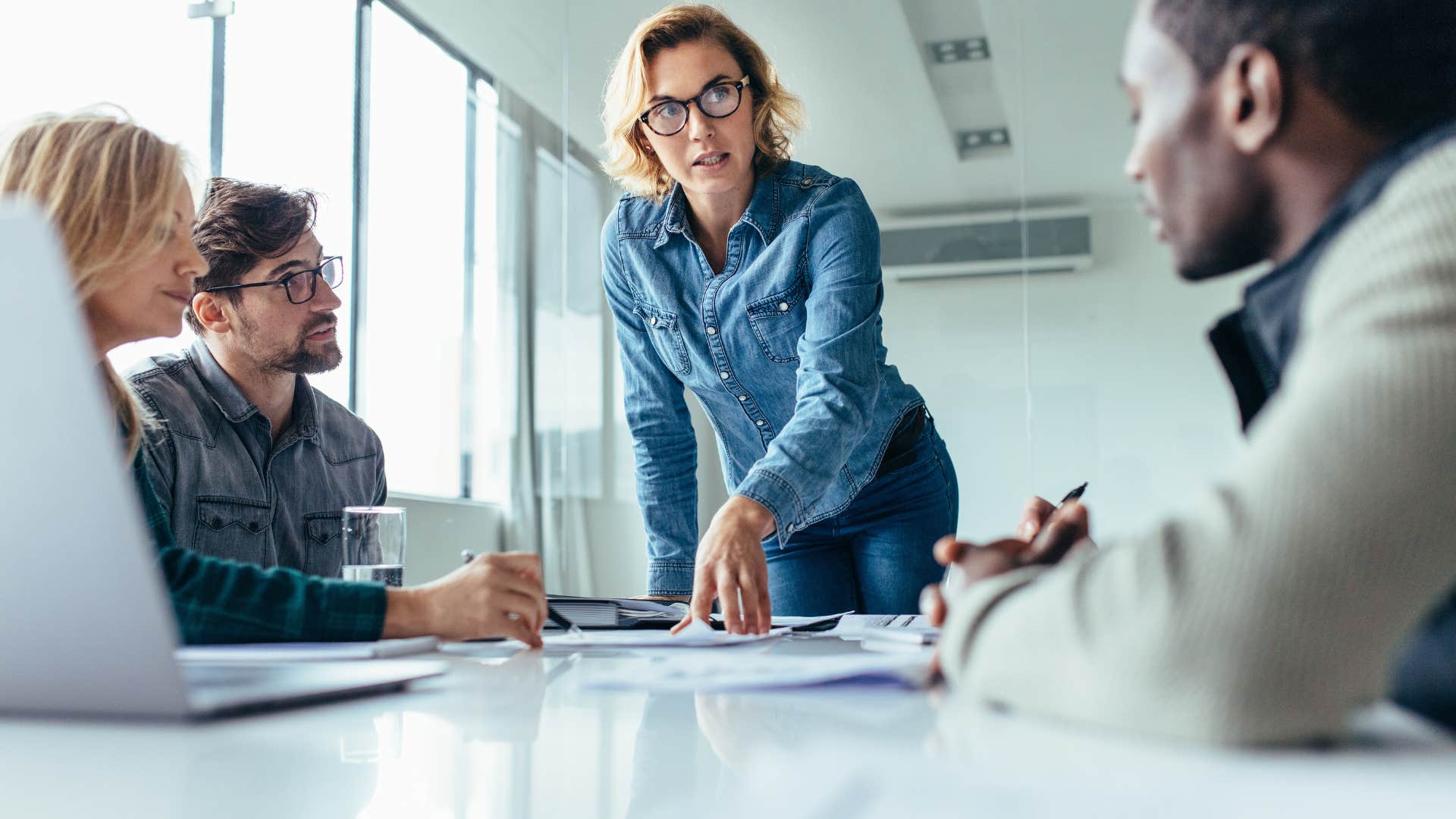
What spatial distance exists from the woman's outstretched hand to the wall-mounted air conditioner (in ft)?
9.79

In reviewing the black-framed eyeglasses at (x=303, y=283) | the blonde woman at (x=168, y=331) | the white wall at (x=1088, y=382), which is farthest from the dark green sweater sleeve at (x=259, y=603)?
the white wall at (x=1088, y=382)

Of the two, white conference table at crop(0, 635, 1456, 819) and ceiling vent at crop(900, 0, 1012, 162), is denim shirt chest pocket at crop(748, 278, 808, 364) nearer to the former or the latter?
Result: white conference table at crop(0, 635, 1456, 819)

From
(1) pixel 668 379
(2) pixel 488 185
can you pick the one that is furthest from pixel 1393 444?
(2) pixel 488 185

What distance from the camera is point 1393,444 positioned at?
39 centimetres

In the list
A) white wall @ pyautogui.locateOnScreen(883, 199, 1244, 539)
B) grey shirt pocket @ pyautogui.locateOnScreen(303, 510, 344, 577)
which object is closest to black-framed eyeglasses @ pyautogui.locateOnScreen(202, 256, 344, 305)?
grey shirt pocket @ pyautogui.locateOnScreen(303, 510, 344, 577)

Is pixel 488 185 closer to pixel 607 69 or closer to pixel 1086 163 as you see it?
pixel 607 69

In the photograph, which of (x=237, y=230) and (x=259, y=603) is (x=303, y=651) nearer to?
(x=259, y=603)

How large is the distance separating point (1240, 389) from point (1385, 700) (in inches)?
10.7

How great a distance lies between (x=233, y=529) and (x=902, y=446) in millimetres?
1046

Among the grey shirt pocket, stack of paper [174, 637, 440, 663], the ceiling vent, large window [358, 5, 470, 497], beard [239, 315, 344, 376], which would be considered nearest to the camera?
stack of paper [174, 637, 440, 663]

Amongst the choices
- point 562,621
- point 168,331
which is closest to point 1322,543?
point 562,621

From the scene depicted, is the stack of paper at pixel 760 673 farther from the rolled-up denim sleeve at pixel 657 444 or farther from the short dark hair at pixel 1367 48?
the rolled-up denim sleeve at pixel 657 444

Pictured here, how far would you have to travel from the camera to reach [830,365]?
4.72 ft

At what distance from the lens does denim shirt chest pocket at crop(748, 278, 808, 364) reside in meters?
1.68
